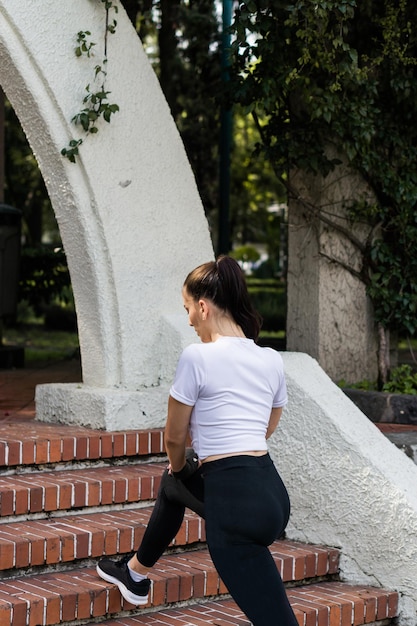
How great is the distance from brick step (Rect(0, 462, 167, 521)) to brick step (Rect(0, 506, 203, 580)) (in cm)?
6

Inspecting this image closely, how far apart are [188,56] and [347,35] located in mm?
5977

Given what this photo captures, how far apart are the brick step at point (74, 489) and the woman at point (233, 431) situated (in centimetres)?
138

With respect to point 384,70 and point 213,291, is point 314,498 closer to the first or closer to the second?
point 213,291

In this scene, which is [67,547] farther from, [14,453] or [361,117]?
[361,117]

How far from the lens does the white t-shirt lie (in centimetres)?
356

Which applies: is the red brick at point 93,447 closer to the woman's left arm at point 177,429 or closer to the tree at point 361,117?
the woman's left arm at point 177,429

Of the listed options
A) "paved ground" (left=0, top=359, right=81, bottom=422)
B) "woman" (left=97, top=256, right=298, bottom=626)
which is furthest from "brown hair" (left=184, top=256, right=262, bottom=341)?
"paved ground" (left=0, top=359, right=81, bottom=422)

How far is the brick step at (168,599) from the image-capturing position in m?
4.27

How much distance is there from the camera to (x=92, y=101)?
5.79 m

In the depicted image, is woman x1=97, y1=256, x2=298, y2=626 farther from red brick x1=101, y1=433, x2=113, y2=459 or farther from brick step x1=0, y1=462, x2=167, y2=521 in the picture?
red brick x1=101, y1=433, x2=113, y2=459

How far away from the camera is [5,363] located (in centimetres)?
926

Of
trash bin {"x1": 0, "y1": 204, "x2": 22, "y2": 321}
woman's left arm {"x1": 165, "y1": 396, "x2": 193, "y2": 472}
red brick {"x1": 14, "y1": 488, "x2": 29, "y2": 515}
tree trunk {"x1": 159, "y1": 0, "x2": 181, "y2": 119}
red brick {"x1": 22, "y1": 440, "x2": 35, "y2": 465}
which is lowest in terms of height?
red brick {"x1": 14, "y1": 488, "x2": 29, "y2": 515}

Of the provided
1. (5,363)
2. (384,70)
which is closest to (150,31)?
(5,363)

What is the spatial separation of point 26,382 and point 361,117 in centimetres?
323
